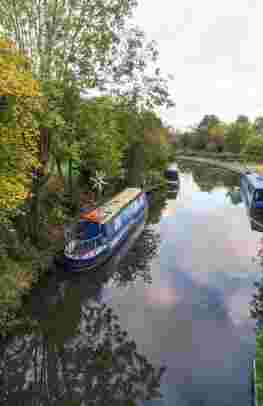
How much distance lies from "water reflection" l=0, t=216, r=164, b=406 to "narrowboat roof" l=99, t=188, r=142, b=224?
463 centimetres

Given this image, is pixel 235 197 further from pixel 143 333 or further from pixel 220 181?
pixel 143 333

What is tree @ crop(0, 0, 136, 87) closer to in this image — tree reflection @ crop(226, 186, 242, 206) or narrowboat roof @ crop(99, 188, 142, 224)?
narrowboat roof @ crop(99, 188, 142, 224)

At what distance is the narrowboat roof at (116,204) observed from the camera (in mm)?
16678

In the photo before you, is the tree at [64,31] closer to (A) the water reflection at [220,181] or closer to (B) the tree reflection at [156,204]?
(B) the tree reflection at [156,204]

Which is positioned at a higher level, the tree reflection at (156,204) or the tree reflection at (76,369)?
the tree reflection at (156,204)

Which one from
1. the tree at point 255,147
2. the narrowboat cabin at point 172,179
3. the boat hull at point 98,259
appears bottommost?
the boat hull at point 98,259

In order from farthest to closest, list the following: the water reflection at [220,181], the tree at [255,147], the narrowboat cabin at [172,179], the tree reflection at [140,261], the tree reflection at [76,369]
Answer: the tree at [255,147] < the narrowboat cabin at [172,179] < the water reflection at [220,181] < the tree reflection at [140,261] < the tree reflection at [76,369]

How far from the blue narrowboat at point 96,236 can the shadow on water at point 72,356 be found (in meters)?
1.31

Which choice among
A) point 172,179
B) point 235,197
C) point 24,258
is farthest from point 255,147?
point 24,258

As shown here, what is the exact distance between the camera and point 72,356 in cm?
936

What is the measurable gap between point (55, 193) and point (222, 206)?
61.1 feet

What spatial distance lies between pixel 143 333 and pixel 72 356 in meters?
2.78

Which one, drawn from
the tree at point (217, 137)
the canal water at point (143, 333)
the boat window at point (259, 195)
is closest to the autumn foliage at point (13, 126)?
the canal water at point (143, 333)

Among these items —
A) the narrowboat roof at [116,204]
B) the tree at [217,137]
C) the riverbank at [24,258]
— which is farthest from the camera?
the tree at [217,137]
